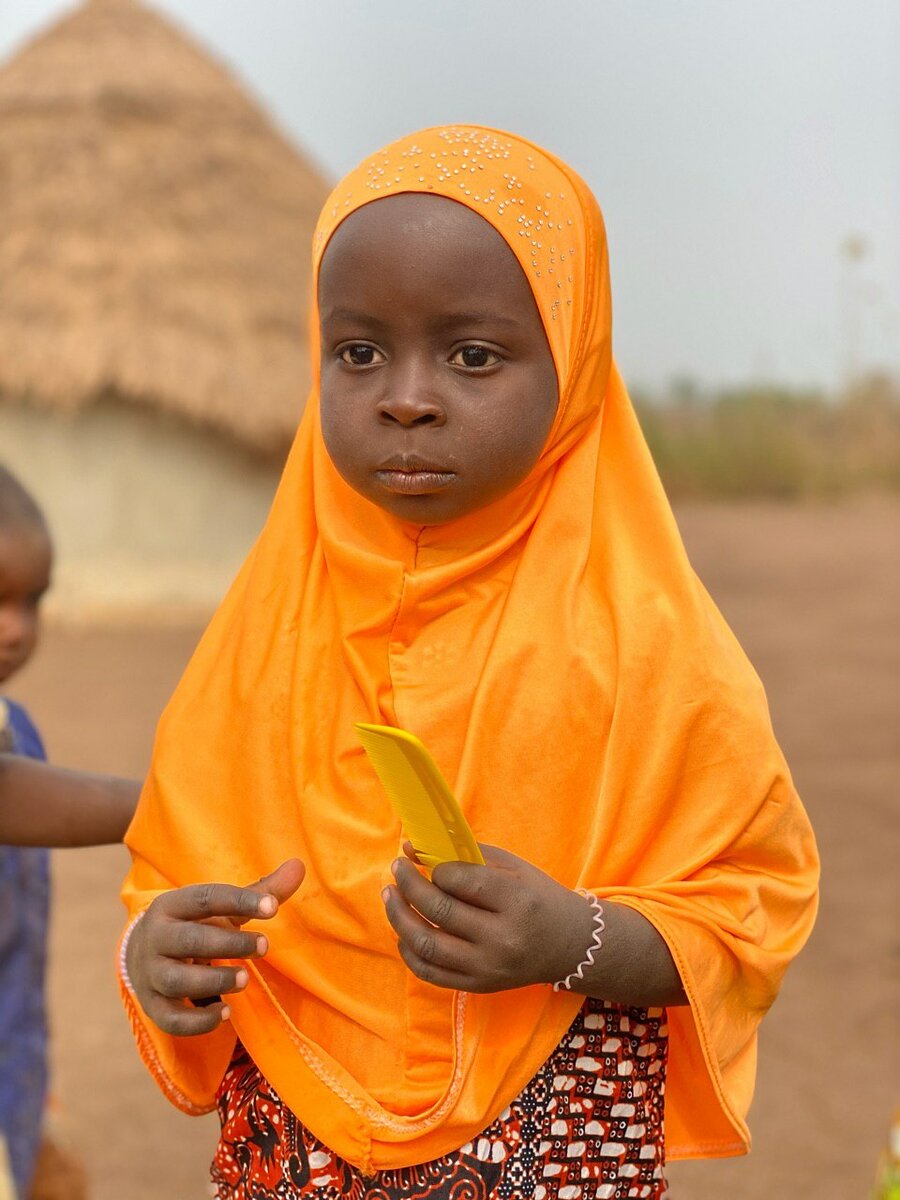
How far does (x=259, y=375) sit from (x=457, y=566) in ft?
37.4

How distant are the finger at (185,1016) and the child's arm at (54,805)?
21.0 inches

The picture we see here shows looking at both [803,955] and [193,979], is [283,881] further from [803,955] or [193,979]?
[803,955]

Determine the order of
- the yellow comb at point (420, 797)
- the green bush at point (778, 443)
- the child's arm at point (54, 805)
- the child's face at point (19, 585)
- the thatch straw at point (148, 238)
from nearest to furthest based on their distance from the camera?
the yellow comb at point (420, 797) < the child's arm at point (54, 805) < the child's face at point (19, 585) < the thatch straw at point (148, 238) < the green bush at point (778, 443)

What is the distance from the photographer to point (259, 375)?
12914mm

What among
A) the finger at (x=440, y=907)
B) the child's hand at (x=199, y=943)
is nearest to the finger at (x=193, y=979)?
the child's hand at (x=199, y=943)

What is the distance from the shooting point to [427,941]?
62.0 inches

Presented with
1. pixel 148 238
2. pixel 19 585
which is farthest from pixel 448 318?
pixel 148 238

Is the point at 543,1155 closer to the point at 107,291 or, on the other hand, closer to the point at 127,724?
the point at 127,724

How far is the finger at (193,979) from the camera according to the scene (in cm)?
166

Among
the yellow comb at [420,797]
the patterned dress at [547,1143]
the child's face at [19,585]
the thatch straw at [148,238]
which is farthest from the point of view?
the thatch straw at [148,238]

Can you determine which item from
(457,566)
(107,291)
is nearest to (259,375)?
(107,291)

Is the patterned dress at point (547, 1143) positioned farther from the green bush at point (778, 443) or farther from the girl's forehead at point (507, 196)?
the green bush at point (778, 443)

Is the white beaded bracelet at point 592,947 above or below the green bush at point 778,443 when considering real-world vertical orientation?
below

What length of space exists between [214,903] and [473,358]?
65cm
